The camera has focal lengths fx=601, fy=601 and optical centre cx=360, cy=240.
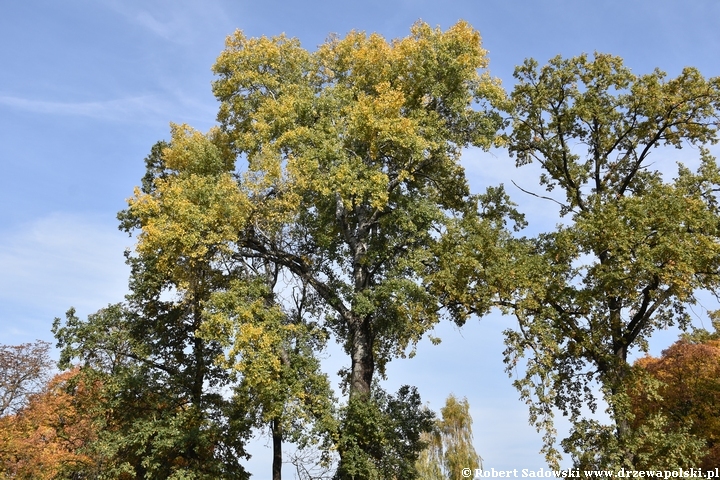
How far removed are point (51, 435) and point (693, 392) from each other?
22136 millimetres

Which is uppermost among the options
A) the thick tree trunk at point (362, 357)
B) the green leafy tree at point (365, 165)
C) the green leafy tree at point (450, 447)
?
the green leafy tree at point (365, 165)

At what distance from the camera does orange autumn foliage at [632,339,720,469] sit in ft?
57.1

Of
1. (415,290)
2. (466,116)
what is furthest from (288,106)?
(415,290)

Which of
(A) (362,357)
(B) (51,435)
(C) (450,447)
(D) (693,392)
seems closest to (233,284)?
(A) (362,357)

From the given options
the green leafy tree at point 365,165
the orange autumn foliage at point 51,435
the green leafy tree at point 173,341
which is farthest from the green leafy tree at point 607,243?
the orange autumn foliage at point 51,435

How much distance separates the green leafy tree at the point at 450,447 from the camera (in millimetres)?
28031

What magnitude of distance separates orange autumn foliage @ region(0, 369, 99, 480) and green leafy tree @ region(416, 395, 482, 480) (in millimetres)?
14440

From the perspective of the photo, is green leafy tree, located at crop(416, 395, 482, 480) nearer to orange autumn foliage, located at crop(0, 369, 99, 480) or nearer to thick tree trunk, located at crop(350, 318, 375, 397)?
thick tree trunk, located at crop(350, 318, 375, 397)

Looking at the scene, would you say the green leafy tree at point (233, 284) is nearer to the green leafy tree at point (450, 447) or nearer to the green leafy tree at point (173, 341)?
the green leafy tree at point (173, 341)

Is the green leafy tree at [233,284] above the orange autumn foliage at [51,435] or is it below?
above

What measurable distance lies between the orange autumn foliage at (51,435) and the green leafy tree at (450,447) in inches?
568

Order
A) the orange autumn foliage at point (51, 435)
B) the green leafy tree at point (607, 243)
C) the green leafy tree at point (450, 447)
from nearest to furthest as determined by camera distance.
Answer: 1. the green leafy tree at point (607, 243)
2. the orange autumn foliage at point (51, 435)
3. the green leafy tree at point (450, 447)

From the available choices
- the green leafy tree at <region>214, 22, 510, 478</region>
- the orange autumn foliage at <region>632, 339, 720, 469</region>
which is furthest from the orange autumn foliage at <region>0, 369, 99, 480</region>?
the orange autumn foliage at <region>632, 339, 720, 469</region>

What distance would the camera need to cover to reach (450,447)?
95.0 ft
